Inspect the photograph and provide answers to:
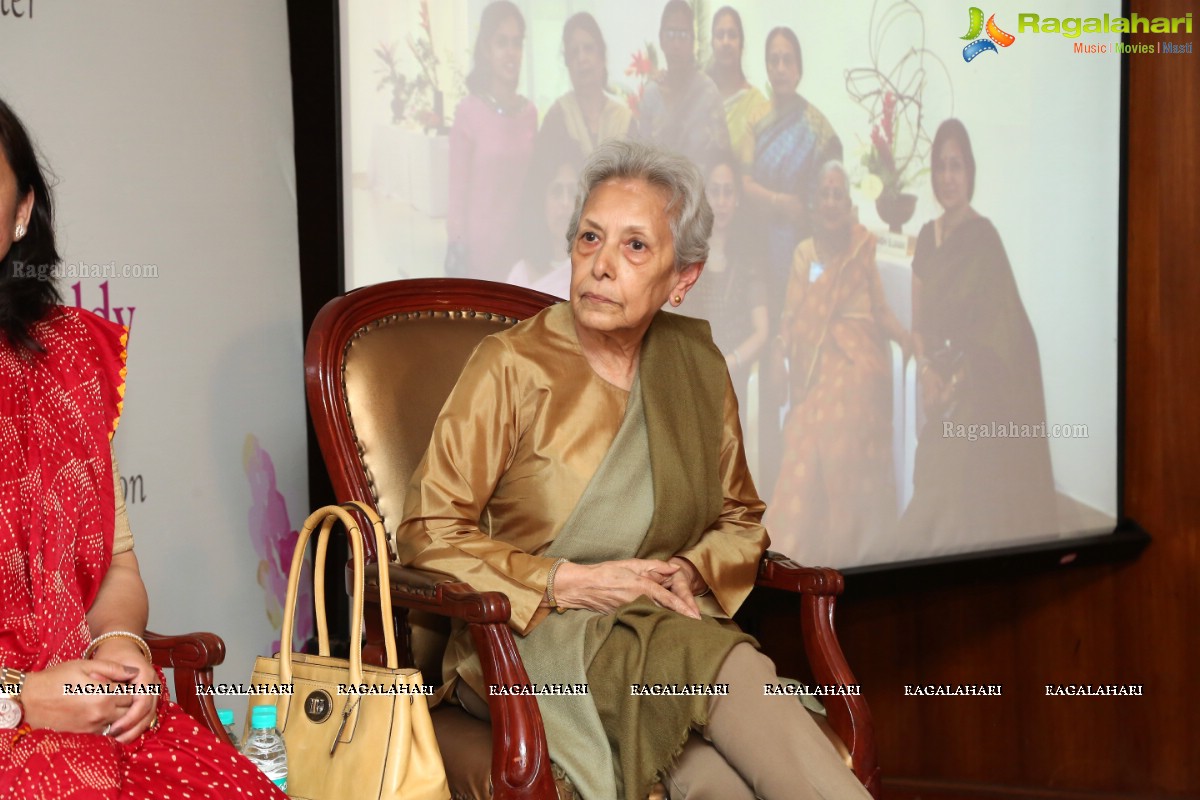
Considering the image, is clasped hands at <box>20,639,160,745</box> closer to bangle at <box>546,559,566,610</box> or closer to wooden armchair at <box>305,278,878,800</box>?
wooden armchair at <box>305,278,878,800</box>

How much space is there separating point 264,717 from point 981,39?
2.62m

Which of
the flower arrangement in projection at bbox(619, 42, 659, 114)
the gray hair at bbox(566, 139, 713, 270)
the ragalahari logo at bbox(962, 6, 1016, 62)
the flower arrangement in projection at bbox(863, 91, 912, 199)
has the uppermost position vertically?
the ragalahari logo at bbox(962, 6, 1016, 62)

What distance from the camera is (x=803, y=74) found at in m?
3.09

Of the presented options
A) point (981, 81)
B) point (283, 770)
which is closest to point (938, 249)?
point (981, 81)

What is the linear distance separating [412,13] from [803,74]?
1000 millimetres

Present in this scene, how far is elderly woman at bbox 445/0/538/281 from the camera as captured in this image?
274 cm

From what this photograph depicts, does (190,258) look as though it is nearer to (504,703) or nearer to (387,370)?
(387,370)

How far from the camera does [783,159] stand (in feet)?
10.1

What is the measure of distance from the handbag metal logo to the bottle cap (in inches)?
2.0

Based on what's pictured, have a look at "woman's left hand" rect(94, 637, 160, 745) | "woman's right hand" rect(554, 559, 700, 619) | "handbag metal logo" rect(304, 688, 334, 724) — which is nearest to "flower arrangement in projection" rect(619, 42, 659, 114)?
"woman's right hand" rect(554, 559, 700, 619)

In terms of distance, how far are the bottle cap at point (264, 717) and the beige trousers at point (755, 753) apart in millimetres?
581

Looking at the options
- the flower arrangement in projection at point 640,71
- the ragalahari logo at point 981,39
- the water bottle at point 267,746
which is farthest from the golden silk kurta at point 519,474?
the ragalahari logo at point 981,39

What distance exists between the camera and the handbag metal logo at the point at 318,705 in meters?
1.71

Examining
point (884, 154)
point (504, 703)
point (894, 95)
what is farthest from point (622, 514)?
point (894, 95)
